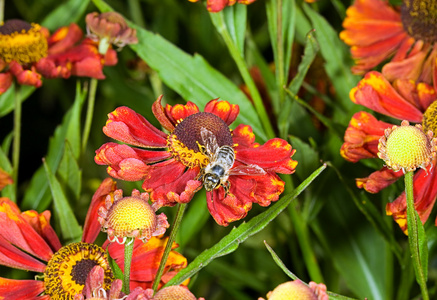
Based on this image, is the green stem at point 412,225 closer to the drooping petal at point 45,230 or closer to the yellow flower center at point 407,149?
the yellow flower center at point 407,149

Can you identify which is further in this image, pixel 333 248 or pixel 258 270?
pixel 258 270

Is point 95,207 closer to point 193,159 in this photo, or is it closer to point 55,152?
point 193,159

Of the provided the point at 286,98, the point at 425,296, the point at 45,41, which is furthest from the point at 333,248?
the point at 45,41

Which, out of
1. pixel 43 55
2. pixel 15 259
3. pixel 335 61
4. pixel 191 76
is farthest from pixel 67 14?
pixel 15 259

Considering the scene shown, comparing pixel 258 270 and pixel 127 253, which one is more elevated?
pixel 127 253

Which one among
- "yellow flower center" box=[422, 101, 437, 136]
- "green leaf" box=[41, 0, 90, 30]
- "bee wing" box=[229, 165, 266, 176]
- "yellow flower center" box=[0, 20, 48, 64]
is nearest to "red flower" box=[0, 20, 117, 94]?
"yellow flower center" box=[0, 20, 48, 64]

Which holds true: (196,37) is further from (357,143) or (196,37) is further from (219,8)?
(357,143)
